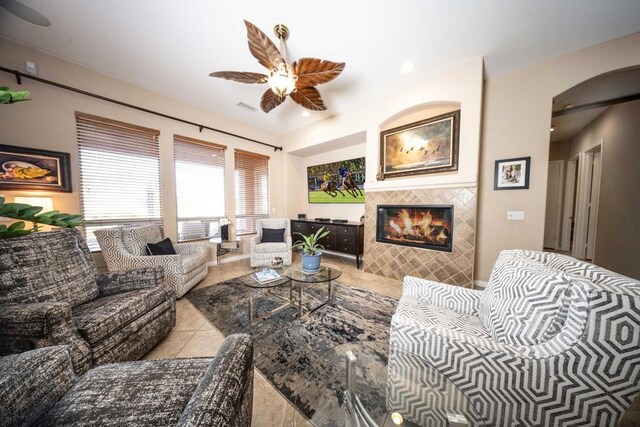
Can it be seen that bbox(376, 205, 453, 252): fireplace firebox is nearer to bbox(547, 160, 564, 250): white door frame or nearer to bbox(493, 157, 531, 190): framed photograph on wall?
bbox(493, 157, 531, 190): framed photograph on wall

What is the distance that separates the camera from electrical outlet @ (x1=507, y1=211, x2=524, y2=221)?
94.6 inches

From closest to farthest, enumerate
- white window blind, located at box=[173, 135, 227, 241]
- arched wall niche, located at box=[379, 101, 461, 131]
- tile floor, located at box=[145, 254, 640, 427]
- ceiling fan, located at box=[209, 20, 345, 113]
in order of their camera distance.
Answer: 1. tile floor, located at box=[145, 254, 640, 427]
2. ceiling fan, located at box=[209, 20, 345, 113]
3. arched wall niche, located at box=[379, 101, 461, 131]
4. white window blind, located at box=[173, 135, 227, 241]

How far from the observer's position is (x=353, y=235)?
358cm

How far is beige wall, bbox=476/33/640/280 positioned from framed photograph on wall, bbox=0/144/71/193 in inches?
205

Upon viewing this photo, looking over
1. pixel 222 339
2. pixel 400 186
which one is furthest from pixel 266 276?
pixel 400 186

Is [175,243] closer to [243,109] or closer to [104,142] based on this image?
[104,142]

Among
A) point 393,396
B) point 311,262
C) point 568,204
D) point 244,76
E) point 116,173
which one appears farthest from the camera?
point 568,204

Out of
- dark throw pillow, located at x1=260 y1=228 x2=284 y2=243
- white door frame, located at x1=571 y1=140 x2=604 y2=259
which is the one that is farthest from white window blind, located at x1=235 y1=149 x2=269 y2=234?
white door frame, located at x1=571 y1=140 x2=604 y2=259

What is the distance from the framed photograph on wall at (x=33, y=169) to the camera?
6.62ft

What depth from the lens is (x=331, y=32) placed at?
1.94 m

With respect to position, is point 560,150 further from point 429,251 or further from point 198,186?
point 198,186

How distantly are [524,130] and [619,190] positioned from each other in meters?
2.03

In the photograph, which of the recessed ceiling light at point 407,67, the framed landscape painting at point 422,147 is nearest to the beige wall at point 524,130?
the framed landscape painting at point 422,147

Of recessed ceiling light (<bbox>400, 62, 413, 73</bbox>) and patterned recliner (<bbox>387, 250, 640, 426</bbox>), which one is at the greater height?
recessed ceiling light (<bbox>400, 62, 413, 73</bbox>)
